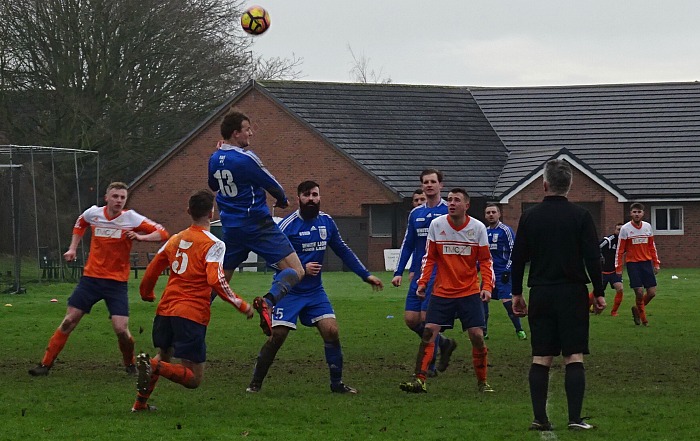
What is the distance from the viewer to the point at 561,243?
9578mm

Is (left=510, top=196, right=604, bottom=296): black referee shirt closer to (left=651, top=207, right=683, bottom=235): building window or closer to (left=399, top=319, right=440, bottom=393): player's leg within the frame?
(left=399, top=319, right=440, bottom=393): player's leg

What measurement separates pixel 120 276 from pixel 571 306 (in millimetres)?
5407

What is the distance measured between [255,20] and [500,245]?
248 inches

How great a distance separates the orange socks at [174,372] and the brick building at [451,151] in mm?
35455

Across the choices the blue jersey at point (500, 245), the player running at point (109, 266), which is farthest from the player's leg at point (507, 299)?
the player running at point (109, 266)

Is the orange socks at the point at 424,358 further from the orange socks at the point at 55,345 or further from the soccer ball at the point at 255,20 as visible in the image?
the soccer ball at the point at 255,20

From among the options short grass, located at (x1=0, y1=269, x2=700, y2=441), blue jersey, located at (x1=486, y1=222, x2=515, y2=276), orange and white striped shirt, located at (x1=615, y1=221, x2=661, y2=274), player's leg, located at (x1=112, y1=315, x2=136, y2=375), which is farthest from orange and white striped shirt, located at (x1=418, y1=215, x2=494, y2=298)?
orange and white striped shirt, located at (x1=615, y1=221, x2=661, y2=274)

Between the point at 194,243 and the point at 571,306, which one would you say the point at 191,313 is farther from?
the point at 571,306

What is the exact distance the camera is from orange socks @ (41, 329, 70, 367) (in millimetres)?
13133

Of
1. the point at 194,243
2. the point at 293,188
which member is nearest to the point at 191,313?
the point at 194,243

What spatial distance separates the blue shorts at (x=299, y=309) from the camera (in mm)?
12195

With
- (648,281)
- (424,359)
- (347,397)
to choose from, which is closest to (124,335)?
(347,397)

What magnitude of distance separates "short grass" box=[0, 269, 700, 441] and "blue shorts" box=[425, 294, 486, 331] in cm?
68

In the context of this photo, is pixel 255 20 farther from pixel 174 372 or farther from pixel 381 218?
pixel 381 218
